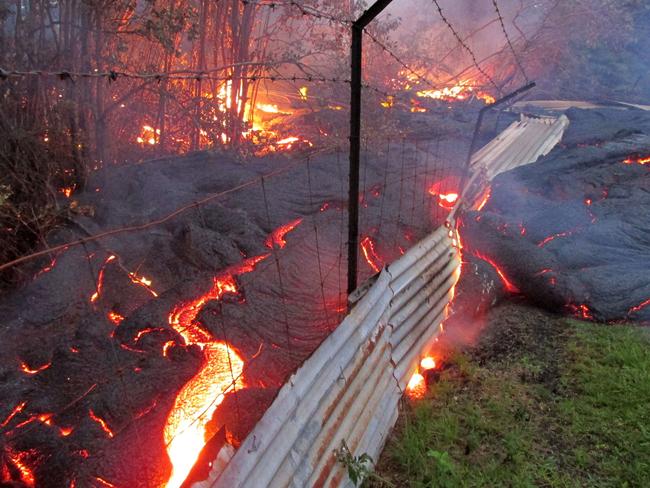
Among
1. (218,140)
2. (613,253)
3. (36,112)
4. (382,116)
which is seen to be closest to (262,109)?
(382,116)

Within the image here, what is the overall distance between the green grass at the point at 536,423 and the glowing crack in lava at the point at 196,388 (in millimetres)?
1350

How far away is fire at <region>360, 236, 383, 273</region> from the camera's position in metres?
5.41

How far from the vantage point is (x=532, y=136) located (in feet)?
36.7

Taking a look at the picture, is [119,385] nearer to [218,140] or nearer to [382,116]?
[218,140]

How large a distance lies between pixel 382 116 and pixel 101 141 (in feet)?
23.9

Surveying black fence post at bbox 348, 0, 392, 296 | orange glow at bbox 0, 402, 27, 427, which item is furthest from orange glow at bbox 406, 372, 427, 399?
orange glow at bbox 0, 402, 27, 427

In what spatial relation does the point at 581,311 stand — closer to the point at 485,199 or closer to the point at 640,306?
the point at 640,306

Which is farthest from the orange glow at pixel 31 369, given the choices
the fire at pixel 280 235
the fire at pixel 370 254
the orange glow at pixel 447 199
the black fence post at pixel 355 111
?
the orange glow at pixel 447 199

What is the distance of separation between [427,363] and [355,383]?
1577 mm

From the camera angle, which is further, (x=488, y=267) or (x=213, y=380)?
(x=488, y=267)

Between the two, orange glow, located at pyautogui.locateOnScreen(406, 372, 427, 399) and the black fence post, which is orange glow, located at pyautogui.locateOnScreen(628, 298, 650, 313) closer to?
orange glow, located at pyautogui.locateOnScreen(406, 372, 427, 399)

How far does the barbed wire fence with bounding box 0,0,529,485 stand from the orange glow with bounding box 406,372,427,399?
911 millimetres

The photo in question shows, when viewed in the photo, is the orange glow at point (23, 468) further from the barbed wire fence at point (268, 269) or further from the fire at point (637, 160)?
the fire at point (637, 160)

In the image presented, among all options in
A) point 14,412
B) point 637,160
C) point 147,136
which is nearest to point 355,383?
point 14,412
